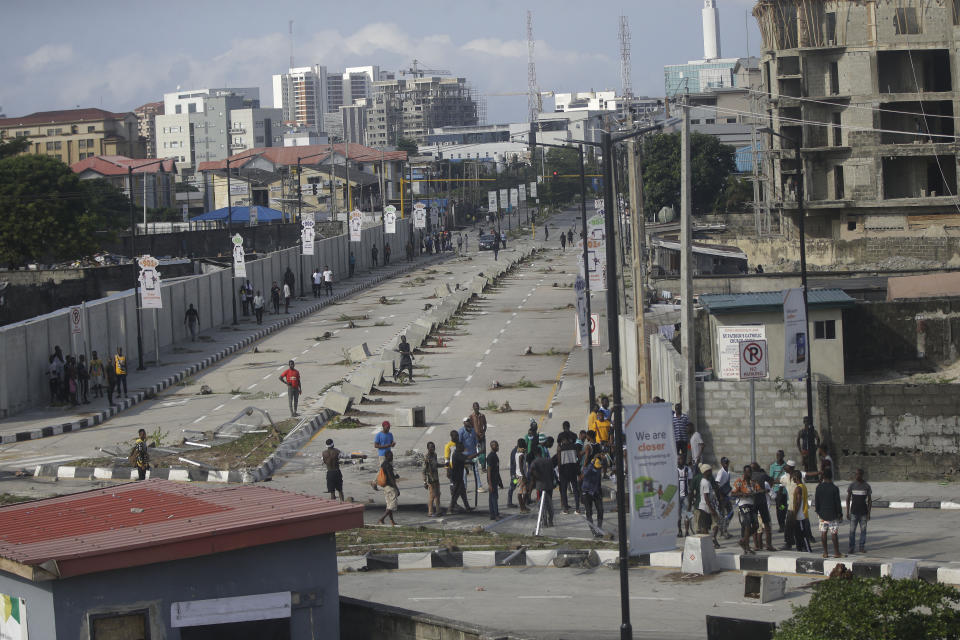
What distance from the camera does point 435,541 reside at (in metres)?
20.5

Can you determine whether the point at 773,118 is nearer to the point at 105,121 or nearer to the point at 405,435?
the point at 405,435

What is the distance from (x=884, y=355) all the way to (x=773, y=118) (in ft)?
118

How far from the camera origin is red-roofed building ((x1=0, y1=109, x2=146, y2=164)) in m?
157

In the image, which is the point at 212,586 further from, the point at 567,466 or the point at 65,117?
the point at 65,117

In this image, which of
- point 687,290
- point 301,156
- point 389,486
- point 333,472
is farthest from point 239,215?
point 389,486

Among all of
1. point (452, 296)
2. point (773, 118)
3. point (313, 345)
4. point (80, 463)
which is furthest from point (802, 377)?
point (773, 118)

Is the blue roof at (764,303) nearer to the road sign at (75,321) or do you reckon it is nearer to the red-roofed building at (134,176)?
the road sign at (75,321)

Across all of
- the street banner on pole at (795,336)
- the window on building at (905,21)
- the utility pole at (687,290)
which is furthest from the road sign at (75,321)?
the window on building at (905,21)

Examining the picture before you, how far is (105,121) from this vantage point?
15775 cm

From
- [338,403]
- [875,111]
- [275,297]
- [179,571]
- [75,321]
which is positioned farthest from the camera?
[875,111]

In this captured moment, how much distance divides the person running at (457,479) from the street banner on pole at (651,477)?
7.27 metres

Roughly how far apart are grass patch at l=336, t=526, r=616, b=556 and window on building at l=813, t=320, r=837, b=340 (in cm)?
1543

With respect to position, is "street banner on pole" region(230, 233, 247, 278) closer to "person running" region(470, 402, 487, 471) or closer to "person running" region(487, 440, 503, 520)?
"person running" region(470, 402, 487, 471)

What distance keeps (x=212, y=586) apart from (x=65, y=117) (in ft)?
521
